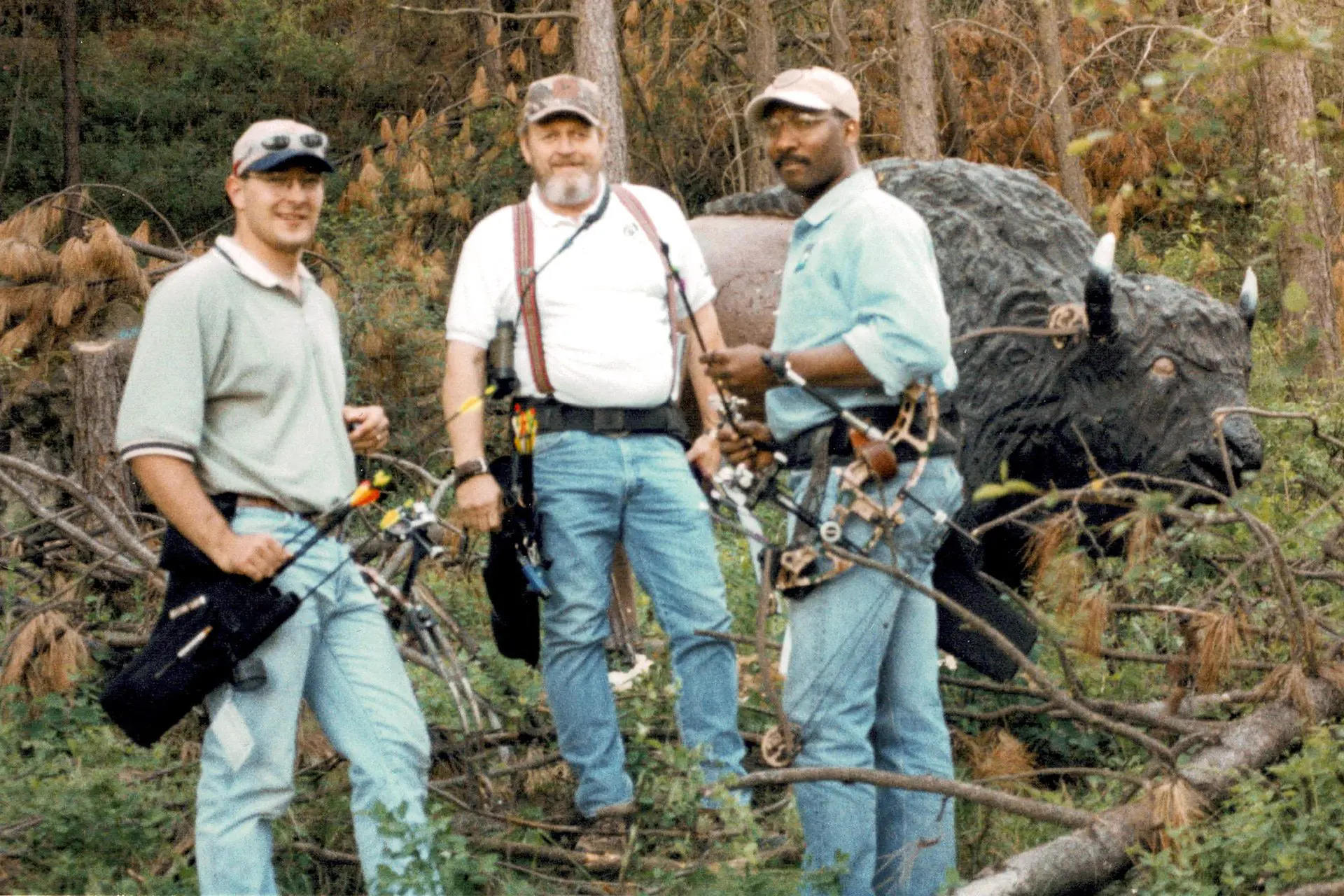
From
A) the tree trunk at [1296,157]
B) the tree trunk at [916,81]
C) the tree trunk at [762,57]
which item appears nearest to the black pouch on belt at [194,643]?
the tree trunk at [1296,157]

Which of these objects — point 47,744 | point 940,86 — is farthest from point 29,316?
point 940,86

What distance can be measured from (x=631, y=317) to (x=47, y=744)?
7.56ft

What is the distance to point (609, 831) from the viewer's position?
4766 mm

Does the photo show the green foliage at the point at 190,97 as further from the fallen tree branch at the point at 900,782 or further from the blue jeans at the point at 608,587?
the fallen tree branch at the point at 900,782

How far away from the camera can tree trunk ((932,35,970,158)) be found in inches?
634

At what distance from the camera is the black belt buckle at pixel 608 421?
4.69 meters

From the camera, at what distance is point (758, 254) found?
6941 millimetres

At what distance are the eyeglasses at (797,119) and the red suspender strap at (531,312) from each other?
3.14ft

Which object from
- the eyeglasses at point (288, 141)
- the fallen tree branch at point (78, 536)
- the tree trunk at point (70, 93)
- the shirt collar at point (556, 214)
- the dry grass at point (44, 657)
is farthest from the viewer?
the tree trunk at point (70, 93)

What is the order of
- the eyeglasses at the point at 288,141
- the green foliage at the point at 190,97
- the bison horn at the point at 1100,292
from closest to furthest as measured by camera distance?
the eyeglasses at the point at 288,141 → the bison horn at the point at 1100,292 → the green foliage at the point at 190,97

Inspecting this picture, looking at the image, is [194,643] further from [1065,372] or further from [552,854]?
[1065,372]

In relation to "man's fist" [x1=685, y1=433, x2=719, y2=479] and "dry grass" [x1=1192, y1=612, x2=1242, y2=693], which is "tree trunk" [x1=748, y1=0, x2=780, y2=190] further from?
"dry grass" [x1=1192, y1=612, x2=1242, y2=693]

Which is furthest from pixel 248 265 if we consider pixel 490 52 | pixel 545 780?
pixel 490 52

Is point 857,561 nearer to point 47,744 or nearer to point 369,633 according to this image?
point 369,633
